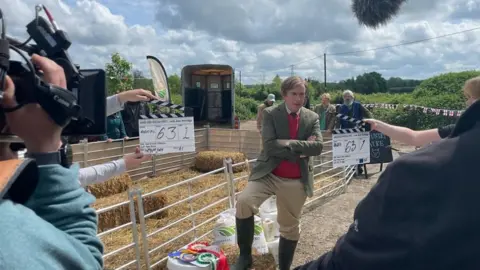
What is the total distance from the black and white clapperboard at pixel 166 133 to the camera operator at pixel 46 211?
2.95 m

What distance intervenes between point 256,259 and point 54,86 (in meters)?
4.08

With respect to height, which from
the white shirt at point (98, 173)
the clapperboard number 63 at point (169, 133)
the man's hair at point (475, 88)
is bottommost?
the white shirt at point (98, 173)

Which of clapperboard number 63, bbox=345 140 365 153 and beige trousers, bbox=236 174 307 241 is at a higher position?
clapperboard number 63, bbox=345 140 365 153

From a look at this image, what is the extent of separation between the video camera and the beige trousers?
9.05ft

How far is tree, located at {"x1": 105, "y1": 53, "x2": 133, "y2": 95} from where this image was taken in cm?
1333

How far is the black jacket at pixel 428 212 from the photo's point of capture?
2.77 feet

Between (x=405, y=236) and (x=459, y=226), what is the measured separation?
100 mm

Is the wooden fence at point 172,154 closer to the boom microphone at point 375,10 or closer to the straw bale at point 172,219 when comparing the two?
the straw bale at point 172,219

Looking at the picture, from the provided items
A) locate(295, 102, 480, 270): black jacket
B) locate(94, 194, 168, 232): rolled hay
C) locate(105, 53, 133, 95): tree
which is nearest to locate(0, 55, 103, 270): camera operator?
locate(295, 102, 480, 270): black jacket

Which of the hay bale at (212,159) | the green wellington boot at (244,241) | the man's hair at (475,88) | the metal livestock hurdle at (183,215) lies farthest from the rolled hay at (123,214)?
the man's hair at (475,88)

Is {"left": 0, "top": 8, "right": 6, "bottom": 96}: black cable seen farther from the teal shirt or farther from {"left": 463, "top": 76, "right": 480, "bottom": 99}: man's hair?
{"left": 463, "top": 76, "right": 480, "bottom": 99}: man's hair

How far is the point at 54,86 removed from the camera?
44.2 inches

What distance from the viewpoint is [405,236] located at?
2.86 ft

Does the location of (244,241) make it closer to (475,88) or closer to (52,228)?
(475,88)
